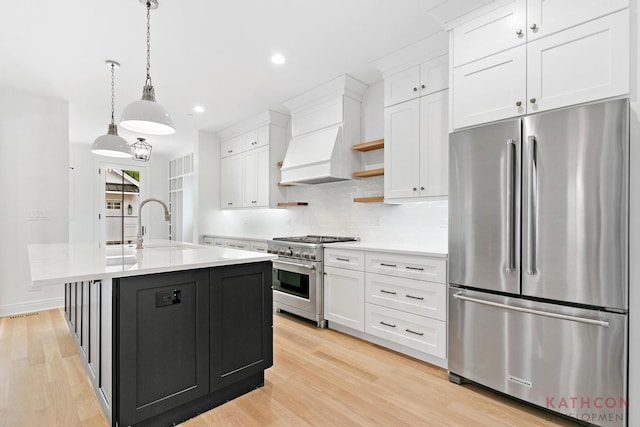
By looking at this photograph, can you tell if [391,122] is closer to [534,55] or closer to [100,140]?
[534,55]

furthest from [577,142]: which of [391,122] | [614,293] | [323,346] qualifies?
[323,346]

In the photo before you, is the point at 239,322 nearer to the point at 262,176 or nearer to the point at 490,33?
the point at 490,33

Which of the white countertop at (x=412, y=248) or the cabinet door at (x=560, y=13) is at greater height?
the cabinet door at (x=560, y=13)

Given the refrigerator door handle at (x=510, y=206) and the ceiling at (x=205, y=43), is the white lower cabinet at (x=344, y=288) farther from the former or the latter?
the ceiling at (x=205, y=43)

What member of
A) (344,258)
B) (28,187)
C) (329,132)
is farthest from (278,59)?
(28,187)

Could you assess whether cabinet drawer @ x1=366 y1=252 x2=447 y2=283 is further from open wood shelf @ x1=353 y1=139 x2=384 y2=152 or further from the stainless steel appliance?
open wood shelf @ x1=353 y1=139 x2=384 y2=152

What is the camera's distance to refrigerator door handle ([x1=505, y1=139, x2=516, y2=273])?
2023mm

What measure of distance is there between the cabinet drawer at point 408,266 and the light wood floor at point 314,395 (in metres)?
0.72

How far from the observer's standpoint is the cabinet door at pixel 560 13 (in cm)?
179

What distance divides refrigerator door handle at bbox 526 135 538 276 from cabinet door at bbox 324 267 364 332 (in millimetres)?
1474

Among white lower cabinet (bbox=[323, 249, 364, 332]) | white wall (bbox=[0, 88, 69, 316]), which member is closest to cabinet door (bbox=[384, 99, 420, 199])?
white lower cabinet (bbox=[323, 249, 364, 332])

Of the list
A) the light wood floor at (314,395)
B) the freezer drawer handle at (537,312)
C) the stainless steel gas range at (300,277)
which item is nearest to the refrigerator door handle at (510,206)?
the freezer drawer handle at (537,312)

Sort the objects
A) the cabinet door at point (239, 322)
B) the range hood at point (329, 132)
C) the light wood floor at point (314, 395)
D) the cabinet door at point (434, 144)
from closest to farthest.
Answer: the light wood floor at point (314, 395) < the cabinet door at point (239, 322) < the cabinet door at point (434, 144) < the range hood at point (329, 132)

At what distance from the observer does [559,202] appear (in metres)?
1.85
